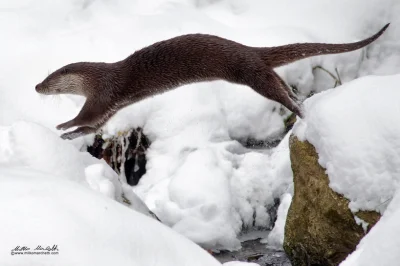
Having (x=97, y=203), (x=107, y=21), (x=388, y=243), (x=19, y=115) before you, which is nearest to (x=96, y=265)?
(x=97, y=203)

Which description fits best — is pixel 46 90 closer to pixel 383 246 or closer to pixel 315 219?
pixel 315 219

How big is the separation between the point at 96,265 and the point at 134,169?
130 inches

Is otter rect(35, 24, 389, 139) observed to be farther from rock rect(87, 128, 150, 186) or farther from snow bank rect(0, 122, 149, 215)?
rock rect(87, 128, 150, 186)

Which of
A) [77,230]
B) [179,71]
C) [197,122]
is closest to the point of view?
[77,230]

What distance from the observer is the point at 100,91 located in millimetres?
3684

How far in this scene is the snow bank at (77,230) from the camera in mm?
1700

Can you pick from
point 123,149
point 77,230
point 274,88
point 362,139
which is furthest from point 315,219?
point 123,149

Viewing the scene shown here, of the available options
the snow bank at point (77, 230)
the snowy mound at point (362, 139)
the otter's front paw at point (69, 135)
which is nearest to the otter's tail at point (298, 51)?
the snowy mound at point (362, 139)

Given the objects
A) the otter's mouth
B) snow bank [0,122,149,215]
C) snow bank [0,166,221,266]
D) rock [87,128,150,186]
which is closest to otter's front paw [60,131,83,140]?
snow bank [0,122,149,215]

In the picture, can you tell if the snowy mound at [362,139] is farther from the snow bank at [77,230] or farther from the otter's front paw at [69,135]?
the otter's front paw at [69,135]

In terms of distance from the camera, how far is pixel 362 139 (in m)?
2.88

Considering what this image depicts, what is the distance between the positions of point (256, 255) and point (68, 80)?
166 centimetres

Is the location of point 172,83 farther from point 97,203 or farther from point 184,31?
point 184,31

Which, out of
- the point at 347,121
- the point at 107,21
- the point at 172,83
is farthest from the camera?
the point at 107,21
